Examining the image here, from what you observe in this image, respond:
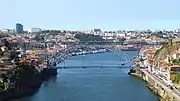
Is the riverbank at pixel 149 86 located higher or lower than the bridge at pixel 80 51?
lower

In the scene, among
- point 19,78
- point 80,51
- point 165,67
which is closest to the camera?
point 19,78

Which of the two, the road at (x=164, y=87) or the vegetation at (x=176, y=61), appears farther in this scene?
the vegetation at (x=176, y=61)

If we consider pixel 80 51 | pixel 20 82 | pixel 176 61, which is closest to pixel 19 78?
pixel 20 82

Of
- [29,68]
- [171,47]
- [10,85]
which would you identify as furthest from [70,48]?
[10,85]

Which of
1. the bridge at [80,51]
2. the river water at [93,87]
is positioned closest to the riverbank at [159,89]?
the river water at [93,87]

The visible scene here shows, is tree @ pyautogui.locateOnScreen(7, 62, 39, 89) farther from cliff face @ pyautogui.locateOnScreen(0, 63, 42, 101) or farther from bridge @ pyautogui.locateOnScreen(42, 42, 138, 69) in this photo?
bridge @ pyautogui.locateOnScreen(42, 42, 138, 69)

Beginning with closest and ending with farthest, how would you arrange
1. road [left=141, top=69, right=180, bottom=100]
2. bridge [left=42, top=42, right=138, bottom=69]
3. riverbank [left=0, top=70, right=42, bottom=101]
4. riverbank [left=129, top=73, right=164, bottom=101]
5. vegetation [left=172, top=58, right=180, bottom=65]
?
road [left=141, top=69, right=180, bottom=100]
riverbank [left=0, top=70, right=42, bottom=101]
riverbank [left=129, top=73, right=164, bottom=101]
vegetation [left=172, top=58, right=180, bottom=65]
bridge [left=42, top=42, right=138, bottom=69]

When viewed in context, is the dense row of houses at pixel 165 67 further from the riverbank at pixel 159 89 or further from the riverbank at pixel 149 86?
the riverbank at pixel 149 86

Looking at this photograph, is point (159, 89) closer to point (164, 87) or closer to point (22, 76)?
point (164, 87)

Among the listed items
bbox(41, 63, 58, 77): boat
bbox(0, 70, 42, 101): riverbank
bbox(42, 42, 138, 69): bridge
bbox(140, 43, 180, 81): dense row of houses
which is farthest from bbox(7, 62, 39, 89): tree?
bbox(42, 42, 138, 69): bridge

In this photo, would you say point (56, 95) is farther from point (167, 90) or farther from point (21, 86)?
point (167, 90)

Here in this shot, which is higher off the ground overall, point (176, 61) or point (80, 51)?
point (176, 61)
